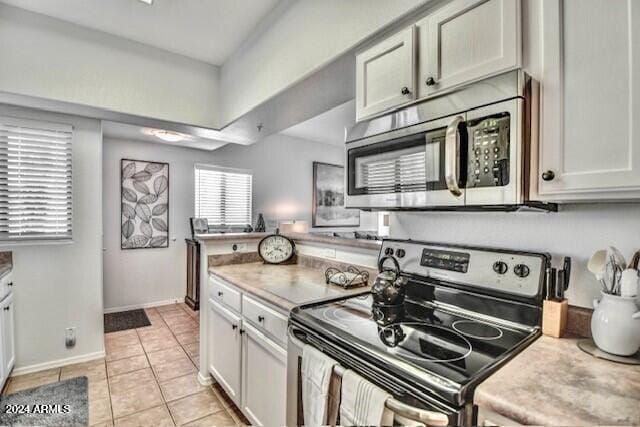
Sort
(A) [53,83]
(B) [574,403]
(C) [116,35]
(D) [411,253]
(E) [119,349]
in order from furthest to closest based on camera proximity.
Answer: (E) [119,349], (C) [116,35], (A) [53,83], (D) [411,253], (B) [574,403]

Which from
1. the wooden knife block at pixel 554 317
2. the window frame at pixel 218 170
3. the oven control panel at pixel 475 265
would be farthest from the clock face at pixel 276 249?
the window frame at pixel 218 170

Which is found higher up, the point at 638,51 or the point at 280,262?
the point at 638,51

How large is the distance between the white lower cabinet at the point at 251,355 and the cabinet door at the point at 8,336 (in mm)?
1456

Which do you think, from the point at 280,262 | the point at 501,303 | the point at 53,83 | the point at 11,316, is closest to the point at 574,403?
the point at 501,303

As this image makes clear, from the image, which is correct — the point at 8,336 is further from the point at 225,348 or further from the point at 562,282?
the point at 562,282

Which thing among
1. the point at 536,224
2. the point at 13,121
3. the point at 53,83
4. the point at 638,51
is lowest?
the point at 536,224

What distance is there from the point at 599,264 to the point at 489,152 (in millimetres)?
514

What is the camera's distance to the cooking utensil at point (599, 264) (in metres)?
1.00

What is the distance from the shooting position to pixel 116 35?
2.36 m

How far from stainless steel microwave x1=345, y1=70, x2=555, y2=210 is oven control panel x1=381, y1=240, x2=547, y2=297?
0.24 meters

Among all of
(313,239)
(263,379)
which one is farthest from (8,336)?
(313,239)

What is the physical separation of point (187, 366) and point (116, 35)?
8.96ft

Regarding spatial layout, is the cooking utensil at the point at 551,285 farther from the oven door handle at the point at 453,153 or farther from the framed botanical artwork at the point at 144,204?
the framed botanical artwork at the point at 144,204

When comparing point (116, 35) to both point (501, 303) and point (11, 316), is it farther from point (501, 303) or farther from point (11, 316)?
point (501, 303)
